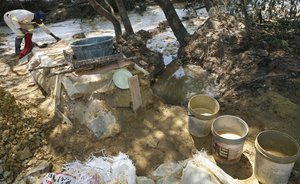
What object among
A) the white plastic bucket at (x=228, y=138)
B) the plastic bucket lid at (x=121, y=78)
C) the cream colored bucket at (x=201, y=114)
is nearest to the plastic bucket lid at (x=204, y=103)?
the cream colored bucket at (x=201, y=114)

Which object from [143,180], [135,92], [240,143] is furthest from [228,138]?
[135,92]

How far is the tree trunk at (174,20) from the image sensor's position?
6.32 meters

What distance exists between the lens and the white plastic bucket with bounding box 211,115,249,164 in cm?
305

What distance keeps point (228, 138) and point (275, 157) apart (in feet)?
1.67

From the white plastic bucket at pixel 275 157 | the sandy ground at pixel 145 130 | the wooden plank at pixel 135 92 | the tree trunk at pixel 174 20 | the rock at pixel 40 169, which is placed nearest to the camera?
the white plastic bucket at pixel 275 157

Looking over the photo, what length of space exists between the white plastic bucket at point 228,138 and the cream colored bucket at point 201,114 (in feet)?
0.50

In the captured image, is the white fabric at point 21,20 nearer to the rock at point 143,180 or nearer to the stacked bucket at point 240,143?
the stacked bucket at point 240,143

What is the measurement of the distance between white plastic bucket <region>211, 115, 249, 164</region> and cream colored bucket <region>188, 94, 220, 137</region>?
0.50ft

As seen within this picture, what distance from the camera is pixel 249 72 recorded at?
5.05 meters

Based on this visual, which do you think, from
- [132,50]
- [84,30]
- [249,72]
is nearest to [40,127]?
[132,50]

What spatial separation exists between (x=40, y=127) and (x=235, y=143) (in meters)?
2.52

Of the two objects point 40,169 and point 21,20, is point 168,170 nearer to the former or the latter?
point 40,169

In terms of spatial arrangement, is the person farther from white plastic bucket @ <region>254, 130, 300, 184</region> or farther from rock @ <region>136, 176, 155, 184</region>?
white plastic bucket @ <region>254, 130, 300, 184</region>

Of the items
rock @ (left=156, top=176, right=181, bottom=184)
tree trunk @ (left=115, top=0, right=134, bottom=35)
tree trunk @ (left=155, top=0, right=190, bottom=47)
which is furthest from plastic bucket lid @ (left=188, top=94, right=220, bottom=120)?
tree trunk @ (left=115, top=0, right=134, bottom=35)
